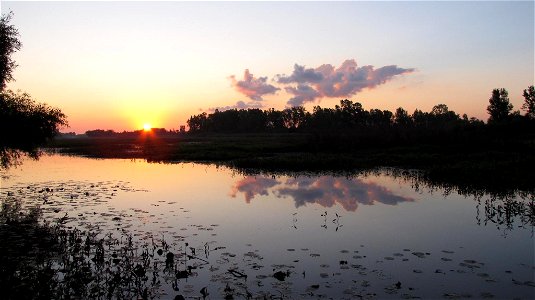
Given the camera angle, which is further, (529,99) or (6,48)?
(529,99)

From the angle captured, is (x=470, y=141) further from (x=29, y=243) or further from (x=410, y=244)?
(x=29, y=243)

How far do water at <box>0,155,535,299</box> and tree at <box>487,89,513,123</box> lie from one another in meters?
110

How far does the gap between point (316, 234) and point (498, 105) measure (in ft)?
420

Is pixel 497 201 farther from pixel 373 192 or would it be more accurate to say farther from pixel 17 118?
pixel 17 118

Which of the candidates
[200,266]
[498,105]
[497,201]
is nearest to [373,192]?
[497,201]

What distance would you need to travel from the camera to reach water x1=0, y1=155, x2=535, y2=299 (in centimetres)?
1050

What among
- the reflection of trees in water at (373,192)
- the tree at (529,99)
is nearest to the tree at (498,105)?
the tree at (529,99)

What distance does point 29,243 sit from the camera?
45.8 ft

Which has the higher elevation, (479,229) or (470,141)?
(470,141)

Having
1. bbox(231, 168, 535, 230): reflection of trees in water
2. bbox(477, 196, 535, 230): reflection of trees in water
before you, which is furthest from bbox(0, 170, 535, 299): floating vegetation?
bbox(231, 168, 535, 230): reflection of trees in water

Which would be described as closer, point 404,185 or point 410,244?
point 410,244

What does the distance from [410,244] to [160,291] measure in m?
9.51

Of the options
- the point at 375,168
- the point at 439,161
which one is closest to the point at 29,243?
the point at 375,168

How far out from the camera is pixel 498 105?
12138 cm
